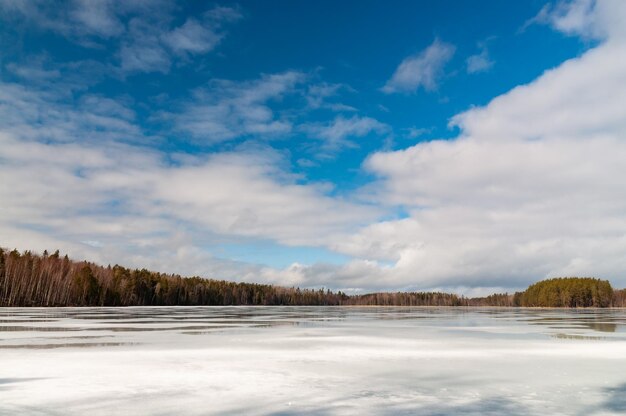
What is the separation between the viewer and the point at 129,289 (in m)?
110

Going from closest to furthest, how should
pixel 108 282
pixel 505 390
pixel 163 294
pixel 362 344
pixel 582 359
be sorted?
pixel 505 390, pixel 582 359, pixel 362 344, pixel 108 282, pixel 163 294

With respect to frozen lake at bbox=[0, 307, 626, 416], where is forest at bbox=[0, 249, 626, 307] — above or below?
above

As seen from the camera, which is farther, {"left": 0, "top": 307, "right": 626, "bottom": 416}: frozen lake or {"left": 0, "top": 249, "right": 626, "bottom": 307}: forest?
{"left": 0, "top": 249, "right": 626, "bottom": 307}: forest

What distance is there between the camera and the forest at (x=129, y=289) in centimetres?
8638

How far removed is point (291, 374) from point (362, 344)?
724 centimetres

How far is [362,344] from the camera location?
16453mm

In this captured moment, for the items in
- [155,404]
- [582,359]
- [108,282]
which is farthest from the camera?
→ [108,282]

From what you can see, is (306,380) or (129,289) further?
(129,289)

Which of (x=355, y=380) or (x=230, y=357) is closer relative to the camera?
(x=355, y=380)

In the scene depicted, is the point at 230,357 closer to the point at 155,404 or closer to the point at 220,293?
the point at 155,404

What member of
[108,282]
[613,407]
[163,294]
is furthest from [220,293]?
[613,407]

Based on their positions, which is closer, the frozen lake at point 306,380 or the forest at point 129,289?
the frozen lake at point 306,380

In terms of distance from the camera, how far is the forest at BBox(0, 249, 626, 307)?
283 feet

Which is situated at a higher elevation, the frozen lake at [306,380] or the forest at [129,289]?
the forest at [129,289]
